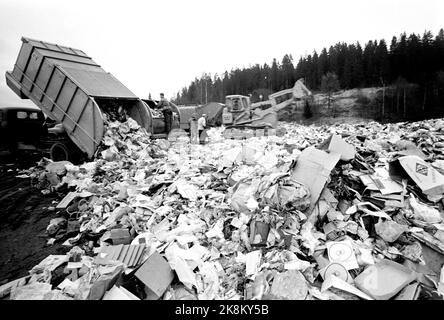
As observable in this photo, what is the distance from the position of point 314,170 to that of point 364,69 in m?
43.6

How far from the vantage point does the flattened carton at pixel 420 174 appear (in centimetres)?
337

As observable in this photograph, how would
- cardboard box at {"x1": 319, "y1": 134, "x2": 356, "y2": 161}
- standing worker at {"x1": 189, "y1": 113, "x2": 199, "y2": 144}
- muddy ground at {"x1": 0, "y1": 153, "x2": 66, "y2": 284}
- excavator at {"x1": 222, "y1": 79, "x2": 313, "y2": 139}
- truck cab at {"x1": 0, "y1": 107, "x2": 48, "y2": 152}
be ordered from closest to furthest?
muddy ground at {"x1": 0, "y1": 153, "x2": 66, "y2": 284}, cardboard box at {"x1": 319, "y1": 134, "x2": 356, "y2": 161}, truck cab at {"x1": 0, "y1": 107, "x2": 48, "y2": 152}, standing worker at {"x1": 189, "y1": 113, "x2": 199, "y2": 144}, excavator at {"x1": 222, "y1": 79, "x2": 313, "y2": 139}

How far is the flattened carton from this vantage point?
11.1 ft

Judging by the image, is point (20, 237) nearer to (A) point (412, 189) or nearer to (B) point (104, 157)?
(B) point (104, 157)

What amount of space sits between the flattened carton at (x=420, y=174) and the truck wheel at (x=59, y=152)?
7.42m

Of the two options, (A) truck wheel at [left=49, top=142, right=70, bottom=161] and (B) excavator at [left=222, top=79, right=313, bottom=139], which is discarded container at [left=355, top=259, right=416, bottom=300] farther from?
(B) excavator at [left=222, top=79, right=313, bottom=139]

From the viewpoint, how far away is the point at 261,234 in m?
2.92

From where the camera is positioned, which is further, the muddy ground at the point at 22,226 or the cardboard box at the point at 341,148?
the cardboard box at the point at 341,148

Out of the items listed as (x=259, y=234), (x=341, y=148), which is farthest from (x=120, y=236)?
(x=341, y=148)

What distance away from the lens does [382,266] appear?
2395 mm

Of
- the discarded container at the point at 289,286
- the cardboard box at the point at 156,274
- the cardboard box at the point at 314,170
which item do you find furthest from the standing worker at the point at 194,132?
the discarded container at the point at 289,286

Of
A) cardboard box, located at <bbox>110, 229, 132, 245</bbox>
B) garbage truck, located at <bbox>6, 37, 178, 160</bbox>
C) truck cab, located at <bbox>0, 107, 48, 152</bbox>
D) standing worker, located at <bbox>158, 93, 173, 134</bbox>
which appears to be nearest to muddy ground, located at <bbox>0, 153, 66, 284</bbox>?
cardboard box, located at <bbox>110, 229, 132, 245</bbox>

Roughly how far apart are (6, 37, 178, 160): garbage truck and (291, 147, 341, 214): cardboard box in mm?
4949

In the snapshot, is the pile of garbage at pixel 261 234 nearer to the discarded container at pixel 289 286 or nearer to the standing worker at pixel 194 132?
the discarded container at pixel 289 286
